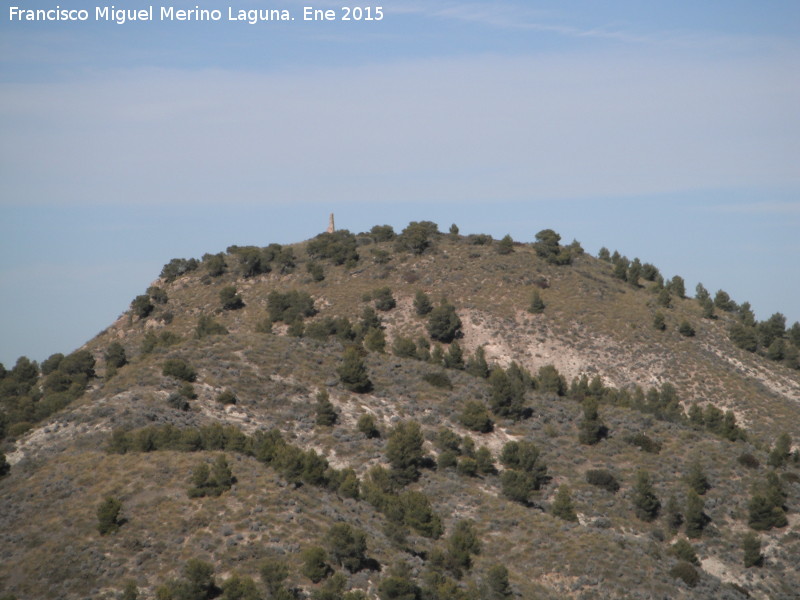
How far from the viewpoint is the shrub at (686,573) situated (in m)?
65.5

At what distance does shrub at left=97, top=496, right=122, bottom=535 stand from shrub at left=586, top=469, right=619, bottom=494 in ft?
128

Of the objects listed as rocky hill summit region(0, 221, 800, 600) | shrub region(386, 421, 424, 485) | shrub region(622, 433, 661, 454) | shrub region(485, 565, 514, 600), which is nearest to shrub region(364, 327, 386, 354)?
rocky hill summit region(0, 221, 800, 600)

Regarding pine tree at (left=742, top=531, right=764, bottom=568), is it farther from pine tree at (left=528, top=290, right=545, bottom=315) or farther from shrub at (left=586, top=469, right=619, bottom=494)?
pine tree at (left=528, top=290, right=545, bottom=315)

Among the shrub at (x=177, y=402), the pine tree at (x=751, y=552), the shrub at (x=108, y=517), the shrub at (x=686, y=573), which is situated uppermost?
the shrub at (x=177, y=402)

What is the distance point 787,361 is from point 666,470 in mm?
47236

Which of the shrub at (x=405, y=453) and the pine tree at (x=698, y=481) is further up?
the shrub at (x=405, y=453)

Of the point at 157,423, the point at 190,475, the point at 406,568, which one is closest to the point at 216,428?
the point at 157,423

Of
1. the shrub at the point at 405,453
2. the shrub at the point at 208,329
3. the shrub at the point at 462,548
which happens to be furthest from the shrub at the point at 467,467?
the shrub at the point at 208,329

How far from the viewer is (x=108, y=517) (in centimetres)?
5709

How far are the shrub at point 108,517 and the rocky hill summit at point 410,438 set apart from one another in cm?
21

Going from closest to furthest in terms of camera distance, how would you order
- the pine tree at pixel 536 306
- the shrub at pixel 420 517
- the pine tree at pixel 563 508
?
the shrub at pixel 420 517
the pine tree at pixel 563 508
the pine tree at pixel 536 306

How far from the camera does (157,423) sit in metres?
74.8

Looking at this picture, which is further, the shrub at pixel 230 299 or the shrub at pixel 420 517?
the shrub at pixel 230 299

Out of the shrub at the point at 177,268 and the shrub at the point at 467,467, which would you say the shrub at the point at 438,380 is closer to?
the shrub at the point at 467,467
